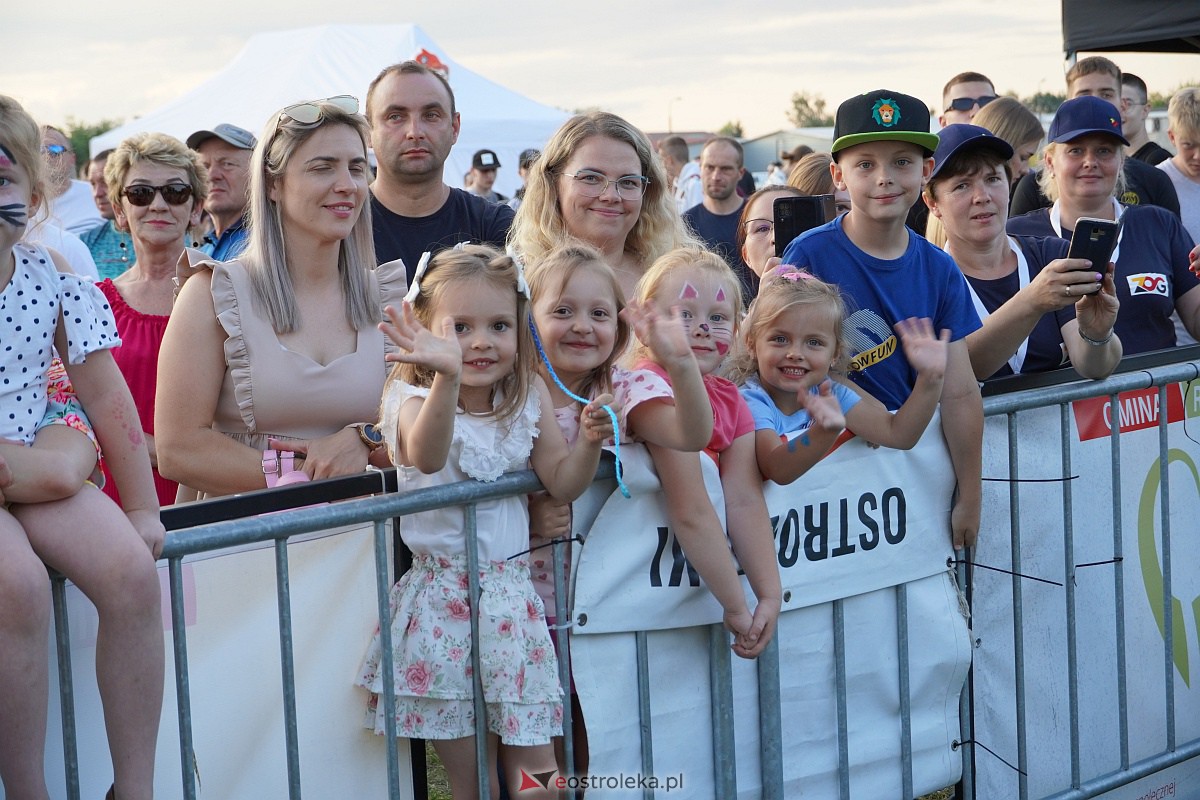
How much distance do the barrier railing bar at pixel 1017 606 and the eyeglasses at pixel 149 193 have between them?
3045 mm

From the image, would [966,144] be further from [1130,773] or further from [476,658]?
[476,658]

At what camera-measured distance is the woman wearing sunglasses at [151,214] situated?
173 inches

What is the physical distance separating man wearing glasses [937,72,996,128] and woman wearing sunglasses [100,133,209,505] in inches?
184

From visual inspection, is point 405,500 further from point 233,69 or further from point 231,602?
point 233,69

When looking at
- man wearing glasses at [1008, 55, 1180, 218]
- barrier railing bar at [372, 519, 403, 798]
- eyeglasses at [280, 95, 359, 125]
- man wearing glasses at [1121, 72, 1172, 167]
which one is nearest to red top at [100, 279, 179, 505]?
eyeglasses at [280, 95, 359, 125]

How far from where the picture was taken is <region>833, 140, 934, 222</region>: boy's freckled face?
11.6ft

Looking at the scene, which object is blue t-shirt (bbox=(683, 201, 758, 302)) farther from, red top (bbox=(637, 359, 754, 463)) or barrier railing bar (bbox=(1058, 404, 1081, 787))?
red top (bbox=(637, 359, 754, 463))

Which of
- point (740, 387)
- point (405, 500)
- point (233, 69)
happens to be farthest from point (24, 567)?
point (233, 69)

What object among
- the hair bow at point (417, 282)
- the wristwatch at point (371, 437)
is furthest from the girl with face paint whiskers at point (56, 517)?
the wristwatch at point (371, 437)

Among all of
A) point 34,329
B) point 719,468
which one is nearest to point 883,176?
point 719,468

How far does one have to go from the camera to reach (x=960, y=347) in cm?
351

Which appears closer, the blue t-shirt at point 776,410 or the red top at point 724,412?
the red top at point 724,412

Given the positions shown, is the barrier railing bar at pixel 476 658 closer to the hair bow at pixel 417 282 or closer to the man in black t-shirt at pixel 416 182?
the hair bow at pixel 417 282

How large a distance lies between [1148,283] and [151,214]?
3705mm
